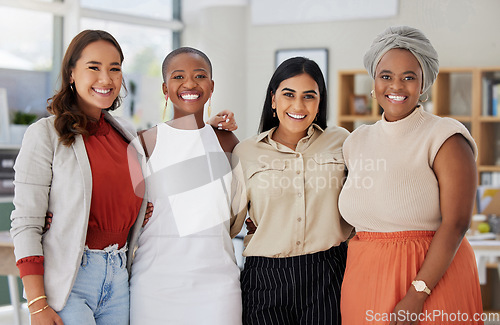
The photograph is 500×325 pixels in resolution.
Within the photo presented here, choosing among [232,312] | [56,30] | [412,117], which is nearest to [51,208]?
[232,312]

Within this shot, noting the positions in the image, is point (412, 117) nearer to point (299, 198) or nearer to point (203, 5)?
point (299, 198)

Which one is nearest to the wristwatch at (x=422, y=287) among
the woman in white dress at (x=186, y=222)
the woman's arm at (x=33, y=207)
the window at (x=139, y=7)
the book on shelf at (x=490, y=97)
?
the woman in white dress at (x=186, y=222)

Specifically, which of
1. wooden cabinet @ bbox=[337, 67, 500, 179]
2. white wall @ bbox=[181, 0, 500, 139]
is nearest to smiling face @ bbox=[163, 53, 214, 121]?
wooden cabinet @ bbox=[337, 67, 500, 179]

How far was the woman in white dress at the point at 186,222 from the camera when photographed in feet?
7.14

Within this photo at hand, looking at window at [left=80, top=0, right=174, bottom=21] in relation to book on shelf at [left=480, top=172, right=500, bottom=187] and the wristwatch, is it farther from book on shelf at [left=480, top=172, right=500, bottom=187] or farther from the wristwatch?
the wristwatch

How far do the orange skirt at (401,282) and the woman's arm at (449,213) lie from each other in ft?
0.14

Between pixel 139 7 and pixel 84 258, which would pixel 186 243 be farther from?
pixel 139 7

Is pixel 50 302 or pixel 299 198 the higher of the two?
pixel 299 198

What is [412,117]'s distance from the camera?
201cm

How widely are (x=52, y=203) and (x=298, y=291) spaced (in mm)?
903

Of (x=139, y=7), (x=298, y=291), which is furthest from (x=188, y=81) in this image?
(x=139, y=7)

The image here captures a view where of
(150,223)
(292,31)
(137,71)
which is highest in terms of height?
(292,31)

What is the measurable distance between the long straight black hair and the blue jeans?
0.76m

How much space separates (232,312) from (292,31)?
4571 mm
